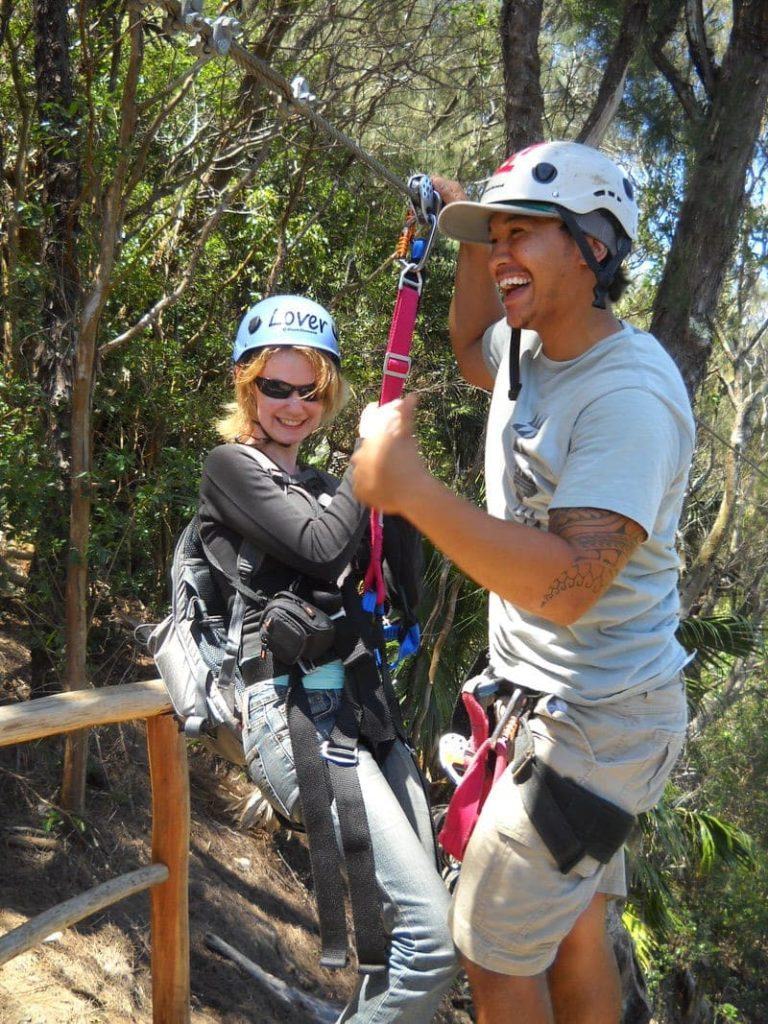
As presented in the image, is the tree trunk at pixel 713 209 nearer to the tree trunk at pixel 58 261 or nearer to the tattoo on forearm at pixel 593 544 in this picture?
the tree trunk at pixel 58 261

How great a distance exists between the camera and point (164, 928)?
3240 mm

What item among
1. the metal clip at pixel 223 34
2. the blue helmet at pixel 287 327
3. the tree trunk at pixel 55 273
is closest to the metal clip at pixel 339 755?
the blue helmet at pixel 287 327

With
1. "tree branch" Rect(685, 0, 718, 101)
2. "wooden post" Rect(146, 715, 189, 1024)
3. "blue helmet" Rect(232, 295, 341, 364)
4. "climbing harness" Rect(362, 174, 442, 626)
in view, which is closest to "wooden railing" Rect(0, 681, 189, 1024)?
"wooden post" Rect(146, 715, 189, 1024)

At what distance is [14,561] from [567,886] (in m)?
4.28

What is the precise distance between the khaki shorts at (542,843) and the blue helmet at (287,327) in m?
1.17

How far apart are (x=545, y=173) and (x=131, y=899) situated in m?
4.12

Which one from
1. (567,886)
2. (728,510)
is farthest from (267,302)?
(728,510)

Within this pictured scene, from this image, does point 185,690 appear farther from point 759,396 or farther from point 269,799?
point 759,396

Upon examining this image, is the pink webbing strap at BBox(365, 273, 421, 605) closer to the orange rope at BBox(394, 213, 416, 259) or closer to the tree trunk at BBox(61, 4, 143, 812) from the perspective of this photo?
the orange rope at BBox(394, 213, 416, 259)

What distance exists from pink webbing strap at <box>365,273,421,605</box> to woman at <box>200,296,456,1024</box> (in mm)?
53

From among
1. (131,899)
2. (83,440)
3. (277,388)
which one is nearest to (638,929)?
(131,899)

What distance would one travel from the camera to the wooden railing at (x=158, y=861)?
8.68ft

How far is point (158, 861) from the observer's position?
3184 millimetres

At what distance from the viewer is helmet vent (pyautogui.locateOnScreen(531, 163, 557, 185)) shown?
7.26 ft
